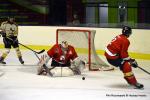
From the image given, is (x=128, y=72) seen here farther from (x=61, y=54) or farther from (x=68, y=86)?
(x=61, y=54)

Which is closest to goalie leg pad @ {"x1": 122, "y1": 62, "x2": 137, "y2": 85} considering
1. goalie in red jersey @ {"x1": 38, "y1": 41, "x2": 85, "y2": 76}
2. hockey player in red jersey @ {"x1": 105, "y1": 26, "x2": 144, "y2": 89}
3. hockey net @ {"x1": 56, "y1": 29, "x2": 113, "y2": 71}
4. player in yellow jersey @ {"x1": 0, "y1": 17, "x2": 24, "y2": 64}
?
hockey player in red jersey @ {"x1": 105, "y1": 26, "x2": 144, "y2": 89}

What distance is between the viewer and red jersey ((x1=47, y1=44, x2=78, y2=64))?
6664 millimetres

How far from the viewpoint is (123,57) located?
5609mm

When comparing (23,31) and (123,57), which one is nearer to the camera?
(123,57)

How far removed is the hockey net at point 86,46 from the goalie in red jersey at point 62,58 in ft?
1.89

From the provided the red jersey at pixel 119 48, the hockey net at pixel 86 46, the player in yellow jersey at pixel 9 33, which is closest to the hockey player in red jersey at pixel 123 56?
the red jersey at pixel 119 48

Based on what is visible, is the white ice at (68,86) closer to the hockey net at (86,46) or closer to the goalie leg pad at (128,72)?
A: the goalie leg pad at (128,72)

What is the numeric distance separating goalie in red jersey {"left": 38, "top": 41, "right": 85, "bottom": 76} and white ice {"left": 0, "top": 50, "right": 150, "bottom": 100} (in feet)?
0.50

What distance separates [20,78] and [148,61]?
93.0 inches

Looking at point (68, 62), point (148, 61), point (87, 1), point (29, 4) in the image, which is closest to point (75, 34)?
point (68, 62)

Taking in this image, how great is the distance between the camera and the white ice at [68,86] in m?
5.28

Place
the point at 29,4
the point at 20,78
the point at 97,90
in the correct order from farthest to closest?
the point at 29,4 < the point at 20,78 < the point at 97,90

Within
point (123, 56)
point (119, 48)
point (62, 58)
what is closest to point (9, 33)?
point (62, 58)

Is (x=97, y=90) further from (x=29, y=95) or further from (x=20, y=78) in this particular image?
(x=20, y=78)
